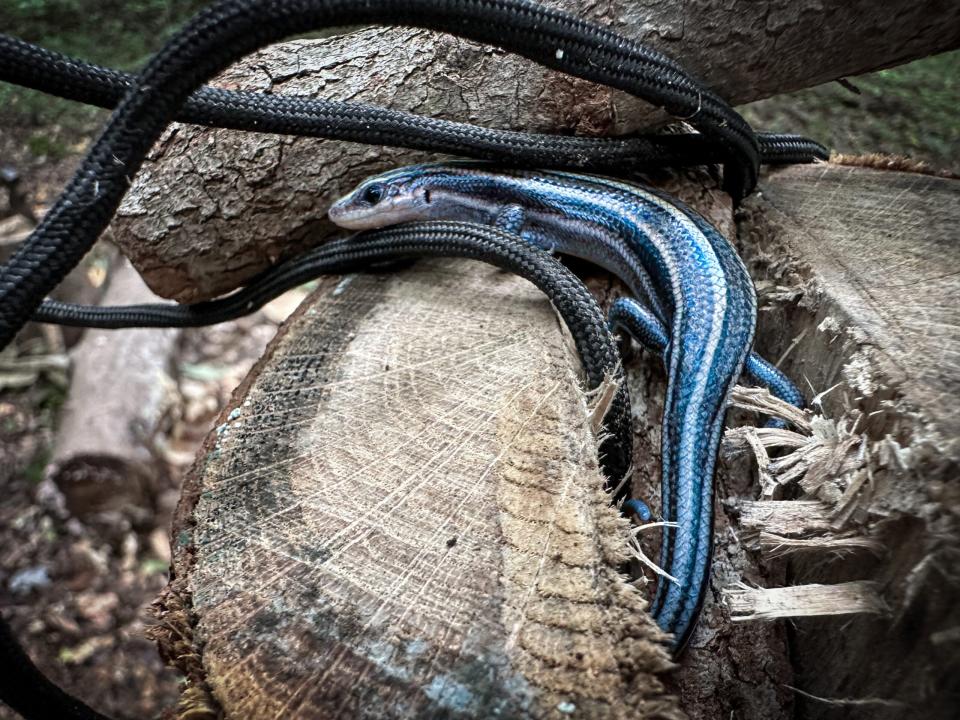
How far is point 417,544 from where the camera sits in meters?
0.80

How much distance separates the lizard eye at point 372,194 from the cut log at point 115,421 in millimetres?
1642

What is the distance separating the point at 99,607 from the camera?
2.23 meters

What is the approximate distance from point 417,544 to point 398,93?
40.8 inches

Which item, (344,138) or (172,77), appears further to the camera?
(344,138)

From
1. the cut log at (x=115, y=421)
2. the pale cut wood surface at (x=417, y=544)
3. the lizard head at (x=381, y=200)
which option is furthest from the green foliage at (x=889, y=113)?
the cut log at (x=115, y=421)

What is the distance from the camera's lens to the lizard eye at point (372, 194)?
1411mm

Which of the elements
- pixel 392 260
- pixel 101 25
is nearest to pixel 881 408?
pixel 392 260

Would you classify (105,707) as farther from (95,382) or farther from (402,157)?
(402,157)

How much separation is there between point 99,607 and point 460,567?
6.83 feet

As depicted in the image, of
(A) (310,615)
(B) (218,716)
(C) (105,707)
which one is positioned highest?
(A) (310,615)

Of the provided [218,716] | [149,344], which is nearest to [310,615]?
[218,716]

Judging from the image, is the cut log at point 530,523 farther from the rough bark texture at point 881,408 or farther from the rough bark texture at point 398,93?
the rough bark texture at point 398,93

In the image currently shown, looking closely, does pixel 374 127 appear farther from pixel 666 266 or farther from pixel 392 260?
pixel 666 266

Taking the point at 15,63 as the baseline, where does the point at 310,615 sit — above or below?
below
